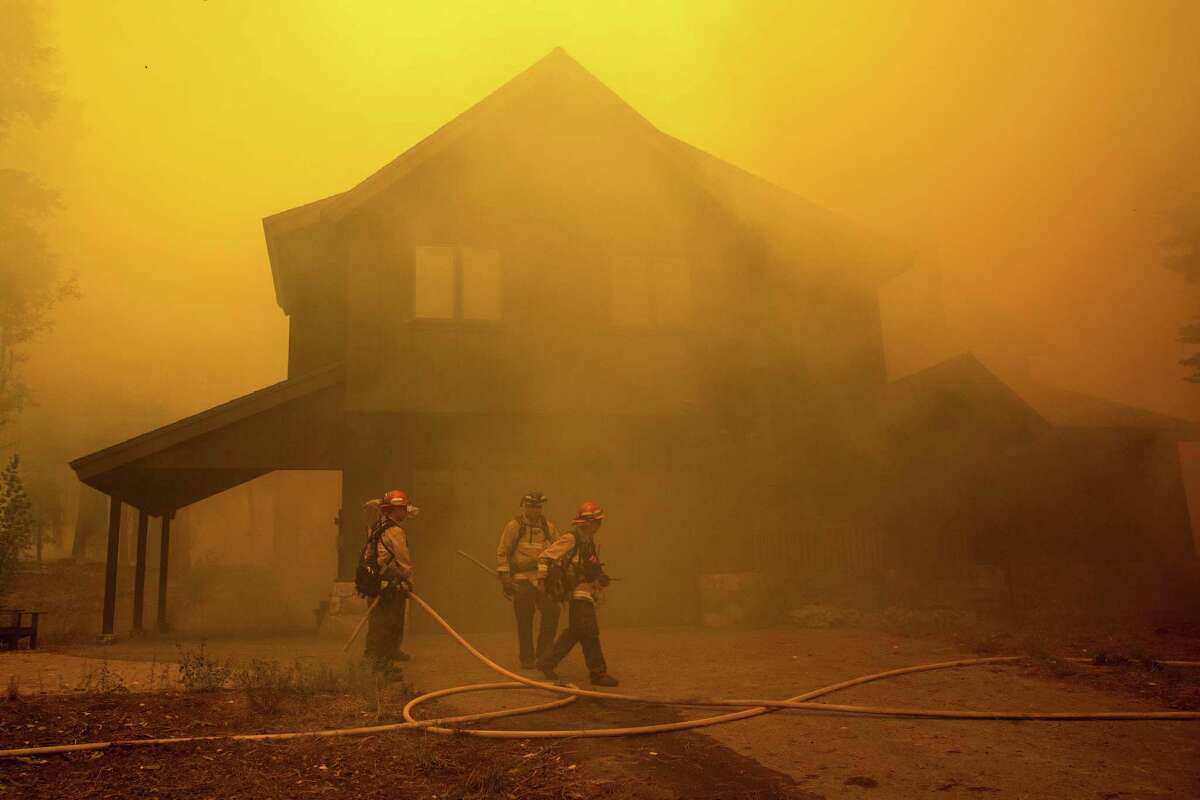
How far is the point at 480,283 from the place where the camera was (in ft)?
42.7

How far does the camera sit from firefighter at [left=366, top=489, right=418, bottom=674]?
8.02m

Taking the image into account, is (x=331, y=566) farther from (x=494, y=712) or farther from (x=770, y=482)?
(x=494, y=712)

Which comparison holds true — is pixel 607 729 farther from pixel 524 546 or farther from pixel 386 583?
pixel 524 546

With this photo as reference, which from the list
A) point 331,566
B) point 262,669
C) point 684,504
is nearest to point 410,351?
point 684,504

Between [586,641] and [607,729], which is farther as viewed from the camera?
[586,641]

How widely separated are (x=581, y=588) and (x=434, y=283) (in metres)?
6.53

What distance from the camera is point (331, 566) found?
93.8 feet

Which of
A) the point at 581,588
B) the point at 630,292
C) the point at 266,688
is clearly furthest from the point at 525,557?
the point at 630,292

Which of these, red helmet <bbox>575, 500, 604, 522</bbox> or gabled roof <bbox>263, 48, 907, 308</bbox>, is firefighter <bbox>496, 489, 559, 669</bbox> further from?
gabled roof <bbox>263, 48, 907, 308</bbox>

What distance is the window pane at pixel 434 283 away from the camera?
12.7 meters

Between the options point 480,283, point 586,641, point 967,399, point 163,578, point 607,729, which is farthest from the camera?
point 967,399

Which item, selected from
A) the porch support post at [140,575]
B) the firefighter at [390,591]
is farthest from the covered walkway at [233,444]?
the firefighter at [390,591]

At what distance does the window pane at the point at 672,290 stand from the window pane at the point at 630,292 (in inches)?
7.8

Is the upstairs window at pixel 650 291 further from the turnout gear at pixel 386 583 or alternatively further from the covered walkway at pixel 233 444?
the turnout gear at pixel 386 583
